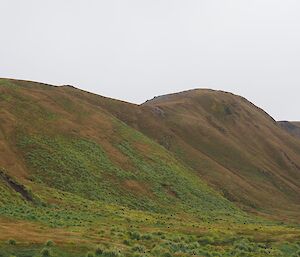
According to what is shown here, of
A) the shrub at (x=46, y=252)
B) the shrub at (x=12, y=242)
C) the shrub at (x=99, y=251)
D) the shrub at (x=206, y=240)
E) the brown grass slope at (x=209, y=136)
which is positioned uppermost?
the brown grass slope at (x=209, y=136)

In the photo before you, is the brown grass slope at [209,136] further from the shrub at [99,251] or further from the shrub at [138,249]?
the shrub at [99,251]

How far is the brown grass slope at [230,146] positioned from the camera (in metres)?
90.6

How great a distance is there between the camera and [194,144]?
106062 mm

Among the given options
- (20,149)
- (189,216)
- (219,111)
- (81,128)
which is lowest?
(189,216)

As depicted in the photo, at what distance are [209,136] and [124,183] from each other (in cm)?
5131

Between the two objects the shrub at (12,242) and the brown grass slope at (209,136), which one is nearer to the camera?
the shrub at (12,242)

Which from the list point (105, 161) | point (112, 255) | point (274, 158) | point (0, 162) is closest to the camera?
point (112, 255)

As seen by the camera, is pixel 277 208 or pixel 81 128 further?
pixel 277 208

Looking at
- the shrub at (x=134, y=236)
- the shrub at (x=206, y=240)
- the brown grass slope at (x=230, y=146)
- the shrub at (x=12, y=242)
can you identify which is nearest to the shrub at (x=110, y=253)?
the shrub at (x=12, y=242)

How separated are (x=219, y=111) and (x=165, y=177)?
66.0 metres

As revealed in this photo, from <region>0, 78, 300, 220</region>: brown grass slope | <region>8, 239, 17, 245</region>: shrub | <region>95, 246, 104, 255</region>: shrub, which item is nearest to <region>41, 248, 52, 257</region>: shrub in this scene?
<region>8, 239, 17, 245</region>: shrub

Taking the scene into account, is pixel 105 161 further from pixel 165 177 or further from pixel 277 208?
pixel 277 208

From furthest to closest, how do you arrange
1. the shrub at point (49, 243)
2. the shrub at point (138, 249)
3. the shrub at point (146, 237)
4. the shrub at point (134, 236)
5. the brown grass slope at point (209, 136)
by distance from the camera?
the brown grass slope at point (209, 136) → the shrub at point (146, 237) → the shrub at point (134, 236) → the shrub at point (138, 249) → the shrub at point (49, 243)

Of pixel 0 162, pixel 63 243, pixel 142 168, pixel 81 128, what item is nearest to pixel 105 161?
pixel 142 168
